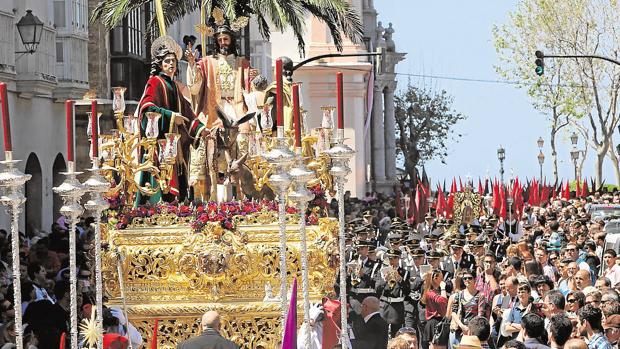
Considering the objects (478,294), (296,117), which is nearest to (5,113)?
(296,117)

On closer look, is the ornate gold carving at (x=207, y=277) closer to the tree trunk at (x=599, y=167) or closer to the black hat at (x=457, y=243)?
the black hat at (x=457, y=243)

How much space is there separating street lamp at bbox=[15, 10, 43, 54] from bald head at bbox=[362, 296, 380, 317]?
1176 cm

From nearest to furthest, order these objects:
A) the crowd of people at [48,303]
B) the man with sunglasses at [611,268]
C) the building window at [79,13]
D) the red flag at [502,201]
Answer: the crowd of people at [48,303] < the man with sunglasses at [611,268] < the building window at [79,13] < the red flag at [502,201]

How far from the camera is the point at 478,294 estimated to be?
17156mm

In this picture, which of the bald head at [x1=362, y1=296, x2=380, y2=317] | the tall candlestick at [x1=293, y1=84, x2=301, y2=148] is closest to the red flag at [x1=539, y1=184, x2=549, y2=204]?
the bald head at [x1=362, y1=296, x2=380, y2=317]

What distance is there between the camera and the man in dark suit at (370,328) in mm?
16688

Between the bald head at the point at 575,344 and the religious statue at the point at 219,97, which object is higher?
the religious statue at the point at 219,97

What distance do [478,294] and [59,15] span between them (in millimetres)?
16093

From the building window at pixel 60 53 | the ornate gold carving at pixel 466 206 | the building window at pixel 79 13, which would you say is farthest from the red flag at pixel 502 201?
the building window at pixel 60 53

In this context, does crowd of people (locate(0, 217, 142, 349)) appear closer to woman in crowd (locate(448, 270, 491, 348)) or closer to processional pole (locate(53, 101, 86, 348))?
processional pole (locate(53, 101, 86, 348))

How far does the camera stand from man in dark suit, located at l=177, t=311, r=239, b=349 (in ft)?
39.1

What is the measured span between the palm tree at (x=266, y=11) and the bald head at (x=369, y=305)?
13.8 ft

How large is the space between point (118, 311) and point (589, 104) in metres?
49.1

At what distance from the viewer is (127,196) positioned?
1577cm
